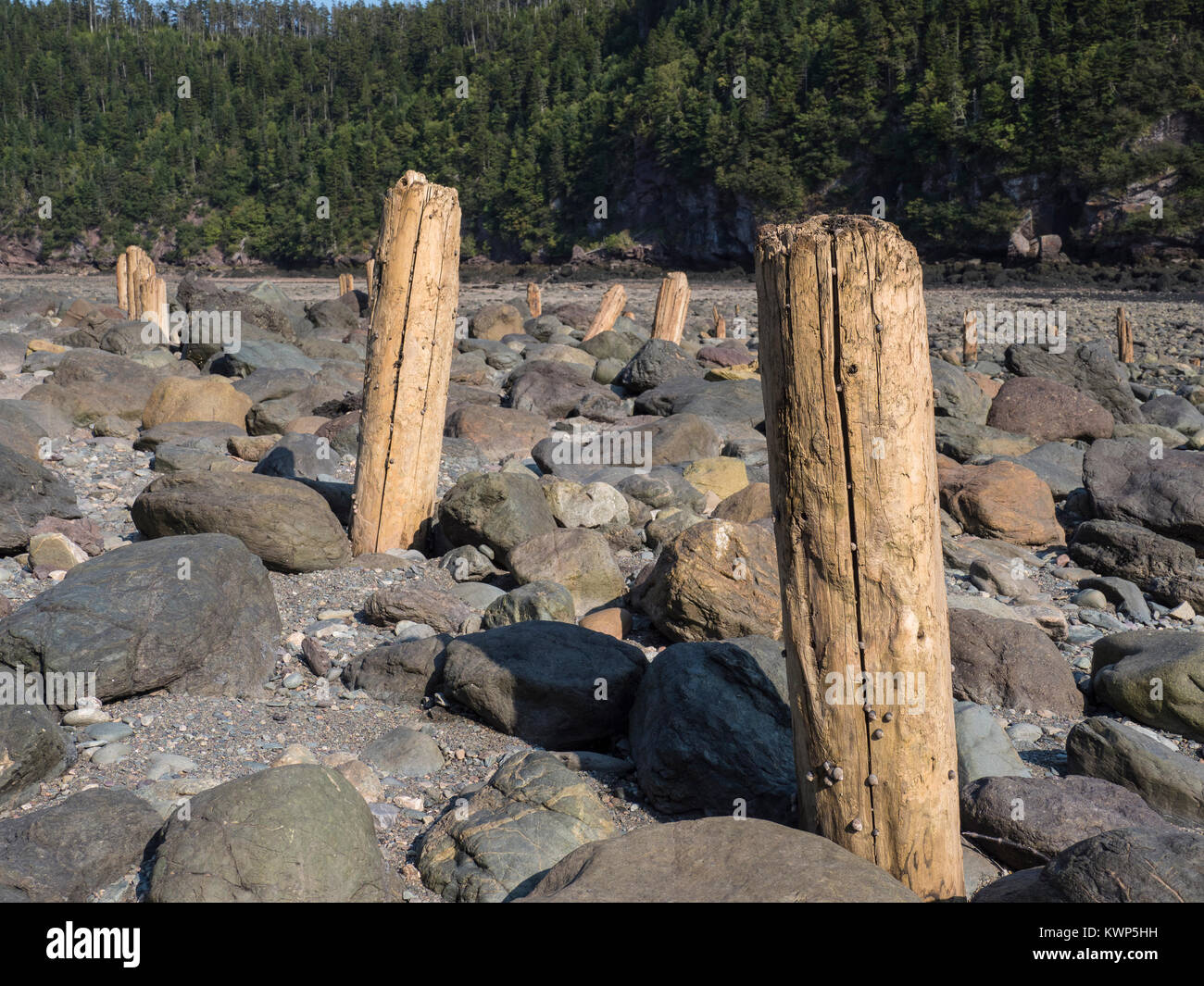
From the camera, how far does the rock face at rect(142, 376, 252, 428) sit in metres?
10.6

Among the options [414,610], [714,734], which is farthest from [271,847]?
[414,610]

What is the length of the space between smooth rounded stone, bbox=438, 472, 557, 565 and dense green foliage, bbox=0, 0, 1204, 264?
47968 mm

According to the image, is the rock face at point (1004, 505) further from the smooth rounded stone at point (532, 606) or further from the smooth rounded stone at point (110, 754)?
the smooth rounded stone at point (110, 754)

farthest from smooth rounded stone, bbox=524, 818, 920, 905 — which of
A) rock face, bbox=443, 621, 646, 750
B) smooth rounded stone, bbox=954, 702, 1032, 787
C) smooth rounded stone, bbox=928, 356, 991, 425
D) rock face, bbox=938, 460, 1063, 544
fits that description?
smooth rounded stone, bbox=928, 356, 991, 425

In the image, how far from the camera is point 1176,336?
25.9 m

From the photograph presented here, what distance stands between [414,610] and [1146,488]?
21.1 feet

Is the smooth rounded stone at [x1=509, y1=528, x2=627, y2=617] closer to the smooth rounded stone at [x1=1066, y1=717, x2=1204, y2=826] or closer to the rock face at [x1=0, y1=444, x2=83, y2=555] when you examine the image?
the smooth rounded stone at [x1=1066, y1=717, x2=1204, y2=826]

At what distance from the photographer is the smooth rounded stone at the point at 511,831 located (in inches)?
134

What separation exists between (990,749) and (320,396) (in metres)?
9.05

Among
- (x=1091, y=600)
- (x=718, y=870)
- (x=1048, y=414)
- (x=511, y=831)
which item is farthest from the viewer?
(x=1048, y=414)

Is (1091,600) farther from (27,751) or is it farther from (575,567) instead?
(27,751)

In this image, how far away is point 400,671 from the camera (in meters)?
5.05

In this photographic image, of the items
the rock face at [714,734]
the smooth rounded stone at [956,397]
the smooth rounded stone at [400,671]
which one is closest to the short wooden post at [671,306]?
the smooth rounded stone at [956,397]

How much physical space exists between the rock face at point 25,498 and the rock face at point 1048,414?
10.3 meters
